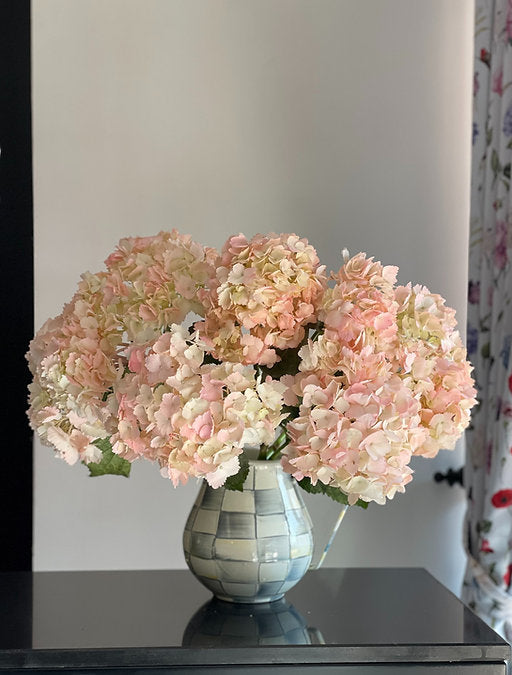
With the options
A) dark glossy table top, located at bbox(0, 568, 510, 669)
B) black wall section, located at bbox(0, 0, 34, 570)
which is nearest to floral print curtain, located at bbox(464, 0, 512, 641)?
dark glossy table top, located at bbox(0, 568, 510, 669)

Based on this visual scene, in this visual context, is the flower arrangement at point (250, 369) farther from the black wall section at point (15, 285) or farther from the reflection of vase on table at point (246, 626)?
the black wall section at point (15, 285)

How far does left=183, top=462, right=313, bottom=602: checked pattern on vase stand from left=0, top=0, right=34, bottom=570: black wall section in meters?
0.72

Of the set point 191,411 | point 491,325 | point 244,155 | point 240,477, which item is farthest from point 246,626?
point 244,155

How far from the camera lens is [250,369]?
969 millimetres

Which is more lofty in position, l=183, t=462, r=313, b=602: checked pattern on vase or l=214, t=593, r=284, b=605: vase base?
l=183, t=462, r=313, b=602: checked pattern on vase

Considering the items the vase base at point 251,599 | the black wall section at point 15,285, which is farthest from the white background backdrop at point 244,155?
the vase base at point 251,599

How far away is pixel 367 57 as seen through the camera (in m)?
1.80

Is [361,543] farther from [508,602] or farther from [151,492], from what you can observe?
[151,492]

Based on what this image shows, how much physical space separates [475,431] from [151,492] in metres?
0.68

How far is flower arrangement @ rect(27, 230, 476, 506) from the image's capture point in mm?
930

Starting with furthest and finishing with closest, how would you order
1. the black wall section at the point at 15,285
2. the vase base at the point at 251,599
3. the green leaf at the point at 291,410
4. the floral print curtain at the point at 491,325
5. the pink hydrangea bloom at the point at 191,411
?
the black wall section at the point at 15,285
the floral print curtain at the point at 491,325
the vase base at the point at 251,599
the green leaf at the point at 291,410
the pink hydrangea bloom at the point at 191,411

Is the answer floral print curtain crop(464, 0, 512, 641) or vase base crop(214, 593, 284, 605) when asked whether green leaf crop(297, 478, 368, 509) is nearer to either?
vase base crop(214, 593, 284, 605)

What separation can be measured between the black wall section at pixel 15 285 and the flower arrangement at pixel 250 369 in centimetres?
69

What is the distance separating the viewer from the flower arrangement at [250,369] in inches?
36.6
